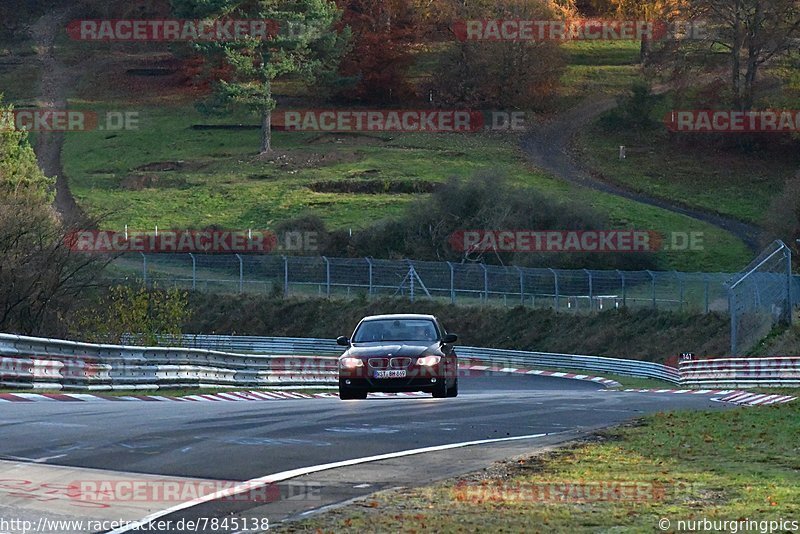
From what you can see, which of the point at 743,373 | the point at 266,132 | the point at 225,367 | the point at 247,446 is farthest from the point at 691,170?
the point at 247,446

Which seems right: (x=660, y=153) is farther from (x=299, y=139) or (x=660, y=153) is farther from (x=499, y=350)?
(x=499, y=350)

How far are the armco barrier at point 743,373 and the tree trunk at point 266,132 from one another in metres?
54.8

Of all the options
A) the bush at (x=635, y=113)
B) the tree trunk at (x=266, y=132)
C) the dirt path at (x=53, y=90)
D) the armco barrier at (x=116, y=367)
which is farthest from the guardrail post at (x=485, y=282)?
the bush at (x=635, y=113)

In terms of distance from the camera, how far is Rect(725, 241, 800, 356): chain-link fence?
40656 millimetres

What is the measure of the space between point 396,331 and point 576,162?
68.5 meters

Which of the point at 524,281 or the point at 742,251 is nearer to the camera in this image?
the point at 524,281

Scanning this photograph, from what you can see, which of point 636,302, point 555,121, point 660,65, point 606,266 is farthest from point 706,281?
point 555,121

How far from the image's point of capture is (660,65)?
8600 cm

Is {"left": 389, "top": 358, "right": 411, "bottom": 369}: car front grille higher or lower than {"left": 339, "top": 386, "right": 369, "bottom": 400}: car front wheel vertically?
higher

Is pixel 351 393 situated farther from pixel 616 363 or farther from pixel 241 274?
pixel 241 274

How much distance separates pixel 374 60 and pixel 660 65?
22128 mm

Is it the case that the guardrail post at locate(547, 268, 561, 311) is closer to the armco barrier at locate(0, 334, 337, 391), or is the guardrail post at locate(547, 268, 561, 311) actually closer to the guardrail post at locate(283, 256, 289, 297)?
the guardrail post at locate(283, 256, 289, 297)

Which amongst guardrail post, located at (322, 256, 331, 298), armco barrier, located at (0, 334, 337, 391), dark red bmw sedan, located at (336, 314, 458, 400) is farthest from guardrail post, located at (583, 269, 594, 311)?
dark red bmw sedan, located at (336, 314, 458, 400)

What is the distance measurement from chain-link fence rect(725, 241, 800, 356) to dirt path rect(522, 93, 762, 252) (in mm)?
23883
